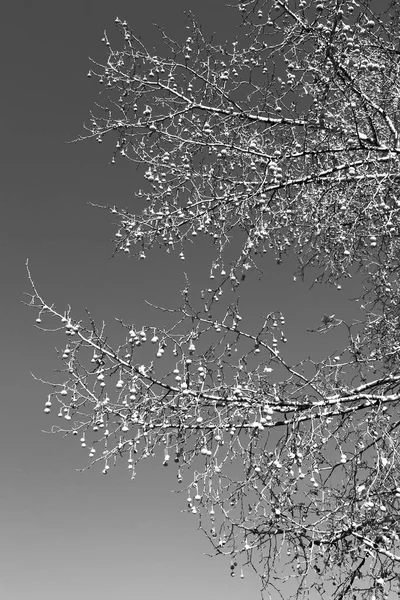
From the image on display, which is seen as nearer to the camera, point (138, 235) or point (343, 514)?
point (343, 514)

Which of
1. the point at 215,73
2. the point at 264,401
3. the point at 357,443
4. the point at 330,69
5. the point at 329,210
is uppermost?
the point at 215,73

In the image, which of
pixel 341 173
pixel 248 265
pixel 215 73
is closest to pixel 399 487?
pixel 248 265

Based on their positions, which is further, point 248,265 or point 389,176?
point 248,265

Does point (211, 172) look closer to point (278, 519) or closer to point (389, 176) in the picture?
point (389, 176)

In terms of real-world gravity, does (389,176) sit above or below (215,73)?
below

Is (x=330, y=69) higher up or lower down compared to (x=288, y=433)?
higher up

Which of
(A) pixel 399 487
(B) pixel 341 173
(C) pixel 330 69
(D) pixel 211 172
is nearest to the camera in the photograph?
(A) pixel 399 487

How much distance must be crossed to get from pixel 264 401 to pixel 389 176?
2350 millimetres

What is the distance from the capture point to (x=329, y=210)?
6.67 metres

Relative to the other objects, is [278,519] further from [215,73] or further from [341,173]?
[215,73]

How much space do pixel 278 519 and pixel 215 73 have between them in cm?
455

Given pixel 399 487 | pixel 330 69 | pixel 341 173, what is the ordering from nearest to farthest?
pixel 399 487, pixel 330 69, pixel 341 173

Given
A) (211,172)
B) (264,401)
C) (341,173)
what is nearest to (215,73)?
(211,172)

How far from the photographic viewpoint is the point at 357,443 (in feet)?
19.1
